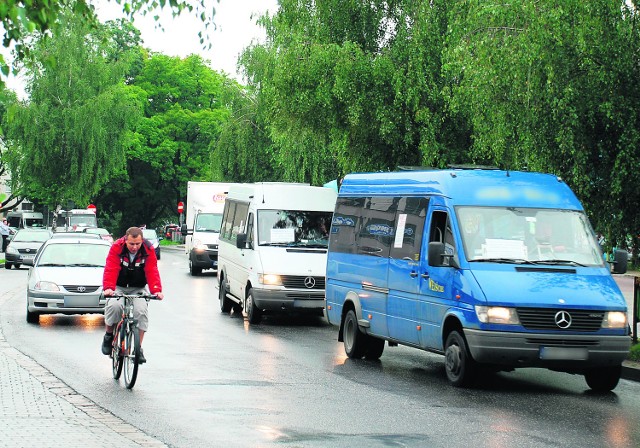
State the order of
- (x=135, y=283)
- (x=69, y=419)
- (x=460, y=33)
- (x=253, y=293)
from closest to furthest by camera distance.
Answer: (x=69, y=419) < (x=135, y=283) < (x=460, y=33) < (x=253, y=293)

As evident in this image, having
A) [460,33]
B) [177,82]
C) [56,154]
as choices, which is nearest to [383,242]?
[460,33]

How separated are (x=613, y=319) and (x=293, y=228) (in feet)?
32.8

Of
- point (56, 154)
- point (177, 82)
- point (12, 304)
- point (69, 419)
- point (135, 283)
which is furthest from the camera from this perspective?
point (177, 82)

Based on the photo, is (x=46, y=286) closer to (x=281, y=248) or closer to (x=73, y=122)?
(x=281, y=248)

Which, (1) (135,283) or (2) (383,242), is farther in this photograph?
(2) (383,242)

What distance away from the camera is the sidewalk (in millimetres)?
8703

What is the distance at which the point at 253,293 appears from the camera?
68.5ft

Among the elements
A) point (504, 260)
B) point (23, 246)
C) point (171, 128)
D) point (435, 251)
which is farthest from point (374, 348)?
point (171, 128)

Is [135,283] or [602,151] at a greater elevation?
[602,151]

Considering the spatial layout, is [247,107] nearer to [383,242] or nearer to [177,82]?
[177,82]

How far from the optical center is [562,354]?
40.2ft

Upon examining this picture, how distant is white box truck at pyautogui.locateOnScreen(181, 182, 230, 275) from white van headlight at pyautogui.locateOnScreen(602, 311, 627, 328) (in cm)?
2763

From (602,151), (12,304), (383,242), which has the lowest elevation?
(12,304)

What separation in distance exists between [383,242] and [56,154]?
206 feet
